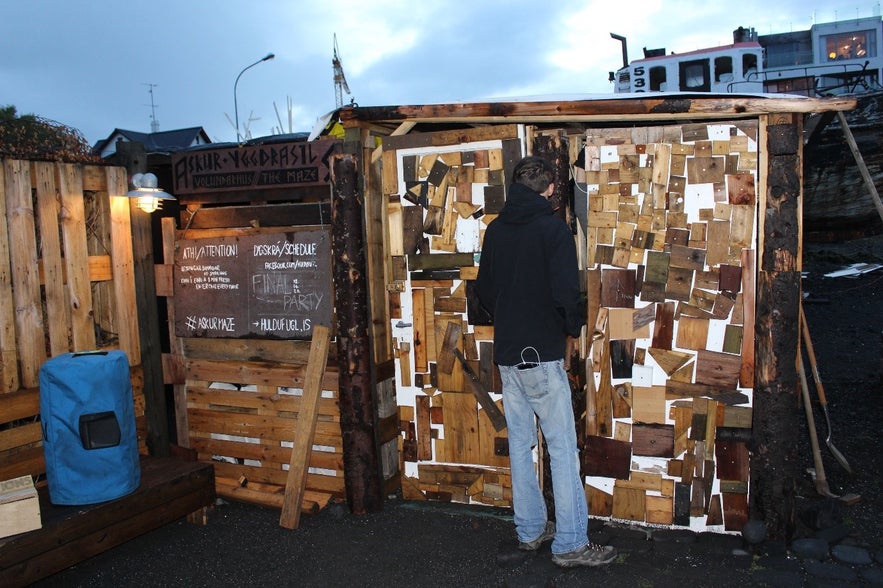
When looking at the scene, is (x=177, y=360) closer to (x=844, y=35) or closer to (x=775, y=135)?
(x=775, y=135)

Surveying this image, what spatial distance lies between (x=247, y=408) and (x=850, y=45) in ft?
212

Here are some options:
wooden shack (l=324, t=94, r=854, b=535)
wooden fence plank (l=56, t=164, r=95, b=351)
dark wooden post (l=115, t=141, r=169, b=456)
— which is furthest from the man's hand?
wooden fence plank (l=56, t=164, r=95, b=351)

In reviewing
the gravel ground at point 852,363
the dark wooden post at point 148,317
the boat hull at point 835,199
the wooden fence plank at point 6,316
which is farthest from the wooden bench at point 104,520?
the boat hull at point 835,199

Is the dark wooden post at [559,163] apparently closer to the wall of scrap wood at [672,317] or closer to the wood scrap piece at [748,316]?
the wall of scrap wood at [672,317]

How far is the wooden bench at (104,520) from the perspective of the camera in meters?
3.91

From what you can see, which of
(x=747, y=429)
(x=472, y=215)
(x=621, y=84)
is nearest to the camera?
(x=747, y=429)

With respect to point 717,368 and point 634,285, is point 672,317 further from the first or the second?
point 717,368

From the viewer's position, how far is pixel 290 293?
561cm

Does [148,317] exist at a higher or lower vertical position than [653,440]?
higher

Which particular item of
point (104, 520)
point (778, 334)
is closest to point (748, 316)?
point (778, 334)

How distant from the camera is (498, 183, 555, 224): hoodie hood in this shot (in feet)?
13.6

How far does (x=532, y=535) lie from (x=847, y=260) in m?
14.1

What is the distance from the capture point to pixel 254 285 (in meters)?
5.76

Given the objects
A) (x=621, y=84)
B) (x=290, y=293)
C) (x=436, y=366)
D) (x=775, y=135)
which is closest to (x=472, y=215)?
(x=436, y=366)
